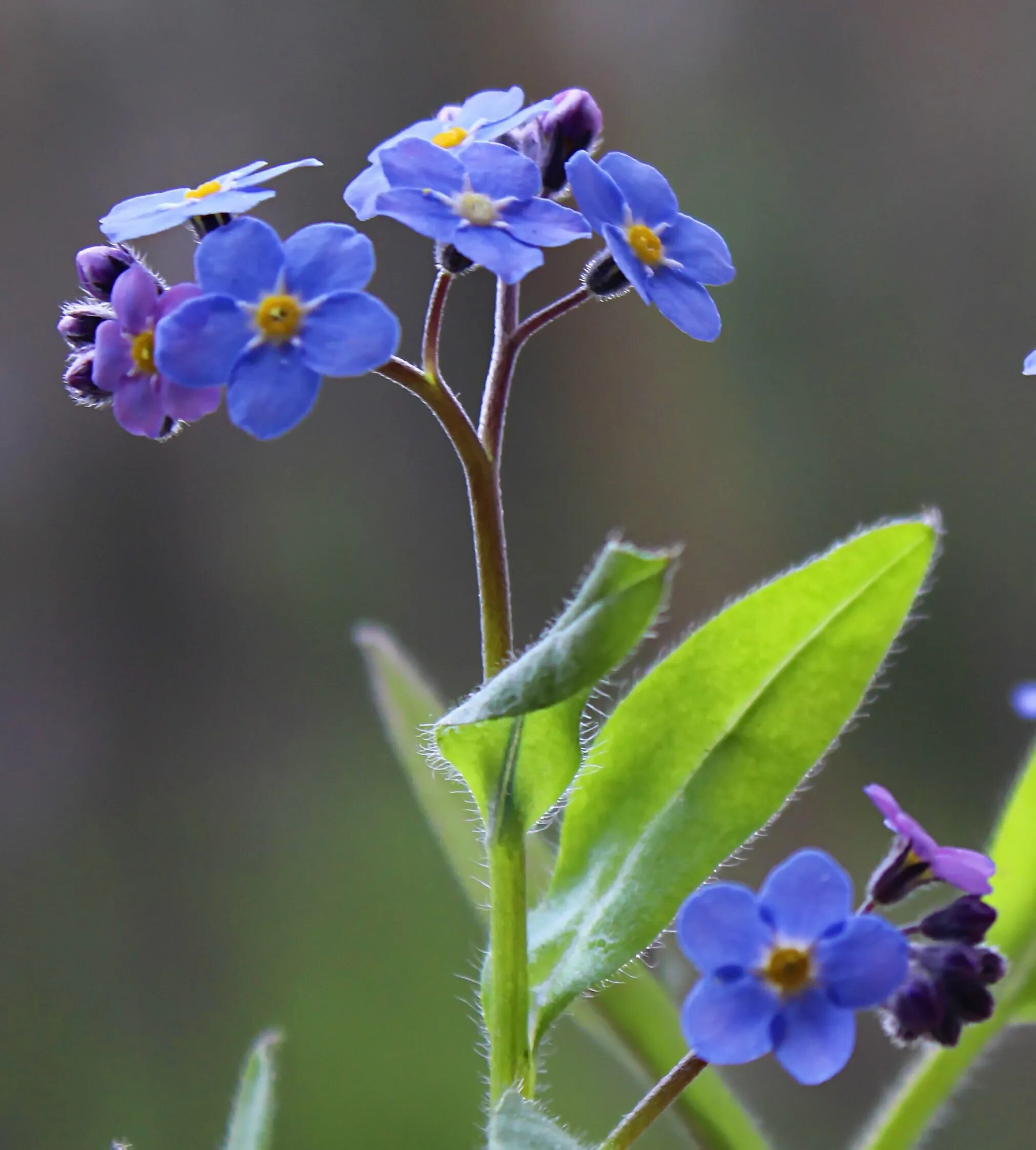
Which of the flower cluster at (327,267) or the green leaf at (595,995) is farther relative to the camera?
the green leaf at (595,995)

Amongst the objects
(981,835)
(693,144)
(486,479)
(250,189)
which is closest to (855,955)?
(486,479)

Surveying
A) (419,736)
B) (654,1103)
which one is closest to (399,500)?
(419,736)

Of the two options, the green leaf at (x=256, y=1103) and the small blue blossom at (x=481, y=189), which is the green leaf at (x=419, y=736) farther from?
the small blue blossom at (x=481, y=189)

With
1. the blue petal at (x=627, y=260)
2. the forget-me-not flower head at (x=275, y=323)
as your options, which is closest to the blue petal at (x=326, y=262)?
the forget-me-not flower head at (x=275, y=323)

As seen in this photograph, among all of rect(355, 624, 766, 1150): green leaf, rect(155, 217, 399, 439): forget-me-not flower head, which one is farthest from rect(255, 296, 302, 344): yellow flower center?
rect(355, 624, 766, 1150): green leaf

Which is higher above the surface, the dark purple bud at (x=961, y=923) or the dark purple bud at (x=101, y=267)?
the dark purple bud at (x=101, y=267)

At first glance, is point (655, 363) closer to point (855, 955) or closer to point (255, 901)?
point (255, 901)

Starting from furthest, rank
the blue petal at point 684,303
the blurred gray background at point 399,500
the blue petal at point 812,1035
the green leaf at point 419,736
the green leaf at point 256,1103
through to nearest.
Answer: the blurred gray background at point 399,500 < the green leaf at point 419,736 < the green leaf at point 256,1103 < the blue petal at point 684,303 < the blue petal at point 812,1035
